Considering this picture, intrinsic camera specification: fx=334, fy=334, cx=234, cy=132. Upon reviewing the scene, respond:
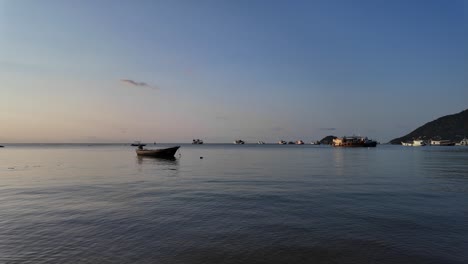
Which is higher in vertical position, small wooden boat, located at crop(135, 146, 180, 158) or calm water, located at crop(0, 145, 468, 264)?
small wooden boat, located at crop(135, 146, 180, 158)

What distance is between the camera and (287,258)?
1226 cm

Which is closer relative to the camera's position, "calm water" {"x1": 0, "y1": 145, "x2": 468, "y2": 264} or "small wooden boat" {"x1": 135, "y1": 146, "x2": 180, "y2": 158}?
"calm water" {"x1": 0, "y1": 145, "x2": 468, "y2": 264}

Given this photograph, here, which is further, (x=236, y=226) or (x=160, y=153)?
(x=160, y=153)

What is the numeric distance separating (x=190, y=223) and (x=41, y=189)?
21.5 metres

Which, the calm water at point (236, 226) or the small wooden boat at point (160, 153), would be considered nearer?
the calm water at point (236, 226)

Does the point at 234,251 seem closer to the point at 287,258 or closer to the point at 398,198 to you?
the point at 287,258

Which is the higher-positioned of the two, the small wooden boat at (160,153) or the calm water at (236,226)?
the small wooden boat at (160,153)

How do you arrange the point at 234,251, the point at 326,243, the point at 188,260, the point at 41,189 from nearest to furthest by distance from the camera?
the point at 188,260
the point at 234,251
the point at 326,243
the point at 41,189

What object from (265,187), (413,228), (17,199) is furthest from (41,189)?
(413,228)

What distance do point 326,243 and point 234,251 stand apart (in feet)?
13.0

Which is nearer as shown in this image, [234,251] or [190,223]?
[234,251]

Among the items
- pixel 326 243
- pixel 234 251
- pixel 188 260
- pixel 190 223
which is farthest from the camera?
pixel 190 223

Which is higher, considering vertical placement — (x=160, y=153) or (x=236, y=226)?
(x=160, y=153)

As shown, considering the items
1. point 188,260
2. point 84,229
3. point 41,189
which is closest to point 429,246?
point 188,260
